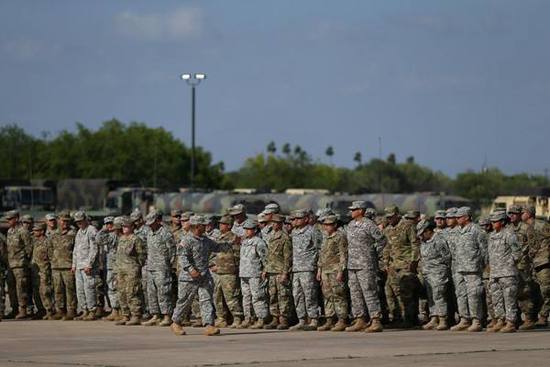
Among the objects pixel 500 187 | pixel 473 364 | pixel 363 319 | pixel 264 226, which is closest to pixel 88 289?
pixel 264 226

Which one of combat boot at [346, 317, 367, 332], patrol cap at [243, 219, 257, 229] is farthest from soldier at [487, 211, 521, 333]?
patrol cap at [243, 219, 257, 229]

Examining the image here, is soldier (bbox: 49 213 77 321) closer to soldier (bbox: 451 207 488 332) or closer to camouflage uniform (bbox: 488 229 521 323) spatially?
soldier (bbox: 451 207 488 332)

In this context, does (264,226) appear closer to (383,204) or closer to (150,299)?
(150,299)

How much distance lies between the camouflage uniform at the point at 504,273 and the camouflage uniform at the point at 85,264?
7359 mm

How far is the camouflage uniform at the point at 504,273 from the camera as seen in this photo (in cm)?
2039

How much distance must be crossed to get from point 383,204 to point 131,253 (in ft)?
107

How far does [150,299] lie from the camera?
23.0m

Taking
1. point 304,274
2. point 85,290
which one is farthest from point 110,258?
point 304,274

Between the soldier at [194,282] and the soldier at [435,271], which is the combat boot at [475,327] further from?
the soldier at [194,282]

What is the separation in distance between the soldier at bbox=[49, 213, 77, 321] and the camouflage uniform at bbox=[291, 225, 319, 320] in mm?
5178

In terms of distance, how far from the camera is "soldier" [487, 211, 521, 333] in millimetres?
20375

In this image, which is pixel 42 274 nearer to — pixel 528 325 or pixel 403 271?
pixel 403 271

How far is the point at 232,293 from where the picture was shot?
73.5ft

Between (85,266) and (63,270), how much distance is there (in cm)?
90
